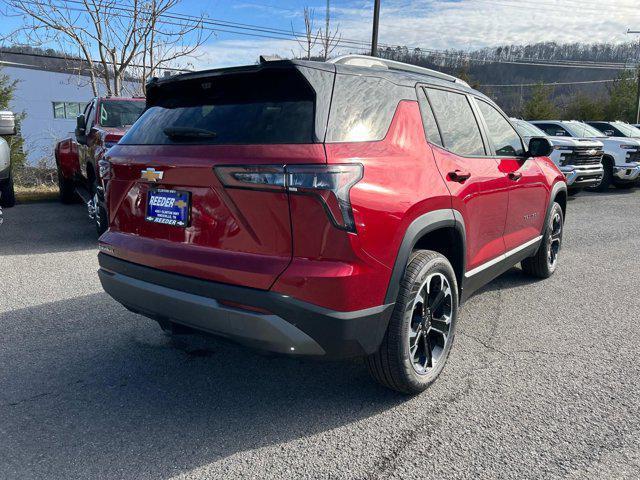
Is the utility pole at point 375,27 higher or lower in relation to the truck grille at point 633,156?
higher

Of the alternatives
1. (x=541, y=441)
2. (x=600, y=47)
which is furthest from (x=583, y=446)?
(x=600, y=47)

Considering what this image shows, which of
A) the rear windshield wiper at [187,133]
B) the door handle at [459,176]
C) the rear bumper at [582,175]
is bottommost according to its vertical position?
the rear bumper at [582,175]

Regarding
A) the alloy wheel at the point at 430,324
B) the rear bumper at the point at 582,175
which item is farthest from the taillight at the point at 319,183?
the rear bumper at the point at 582,175

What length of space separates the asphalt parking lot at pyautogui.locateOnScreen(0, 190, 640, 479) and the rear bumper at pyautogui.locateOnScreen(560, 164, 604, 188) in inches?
315

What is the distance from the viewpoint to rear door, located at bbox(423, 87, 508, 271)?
321 cm

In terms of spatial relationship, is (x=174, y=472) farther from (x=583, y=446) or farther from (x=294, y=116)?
(x=583, y=446)

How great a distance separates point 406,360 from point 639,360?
1849 millimetres

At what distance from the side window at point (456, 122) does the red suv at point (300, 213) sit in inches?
1.0

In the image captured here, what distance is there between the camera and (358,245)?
2400 mm

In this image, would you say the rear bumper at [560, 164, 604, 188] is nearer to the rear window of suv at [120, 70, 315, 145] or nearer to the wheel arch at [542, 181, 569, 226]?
the wheel arch at [542, 181, 569, 226]

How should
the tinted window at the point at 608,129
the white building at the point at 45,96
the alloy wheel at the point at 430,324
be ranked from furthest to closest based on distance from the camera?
the white building at the point at 45,96
the tinted window at the point at 608,129
the alloy wheel at the point at 430,324

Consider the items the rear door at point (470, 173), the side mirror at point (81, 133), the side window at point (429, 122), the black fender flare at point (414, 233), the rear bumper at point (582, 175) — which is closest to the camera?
the black fender flare at point (414, 233)

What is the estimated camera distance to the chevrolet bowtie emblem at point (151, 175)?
108 inches

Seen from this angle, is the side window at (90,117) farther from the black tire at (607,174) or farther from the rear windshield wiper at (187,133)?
the black tire at (607,174)
